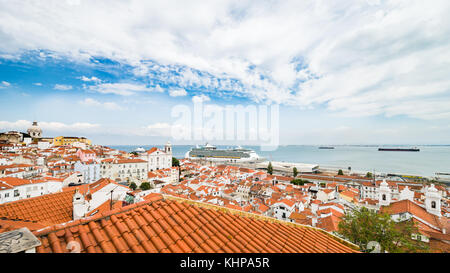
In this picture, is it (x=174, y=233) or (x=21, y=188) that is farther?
(x=21, y=188)

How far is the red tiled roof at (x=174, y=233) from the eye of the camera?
191 centimetres

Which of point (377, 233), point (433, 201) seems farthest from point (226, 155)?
point (377, 233)

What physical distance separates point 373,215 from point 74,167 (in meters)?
36.3

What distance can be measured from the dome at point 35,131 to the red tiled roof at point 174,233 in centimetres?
8407

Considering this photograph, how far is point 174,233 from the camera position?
7.27ft

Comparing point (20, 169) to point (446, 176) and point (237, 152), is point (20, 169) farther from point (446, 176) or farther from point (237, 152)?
point (446, 176)

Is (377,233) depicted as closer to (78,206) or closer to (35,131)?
(78,206)

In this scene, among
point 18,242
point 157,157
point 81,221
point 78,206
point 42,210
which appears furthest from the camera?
point 157,157

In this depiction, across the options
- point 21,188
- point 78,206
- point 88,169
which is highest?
point 78,206

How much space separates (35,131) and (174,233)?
85.3 meters

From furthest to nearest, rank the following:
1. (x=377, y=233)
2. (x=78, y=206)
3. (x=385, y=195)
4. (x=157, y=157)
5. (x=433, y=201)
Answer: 1. (x=157, y=157)
2. (x=385, y=195)
3. (x=433, y=201)
4. (x=377, y=233)
5. (x=78, y=206)

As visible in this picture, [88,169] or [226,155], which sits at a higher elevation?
[88,169]
